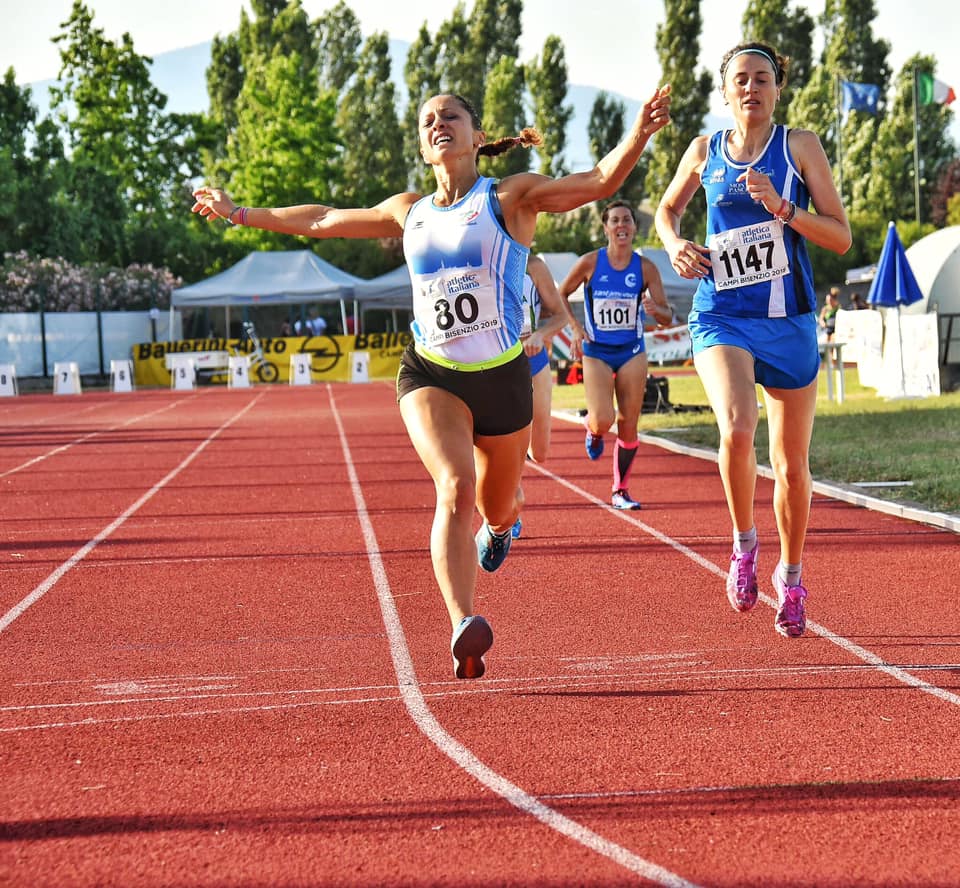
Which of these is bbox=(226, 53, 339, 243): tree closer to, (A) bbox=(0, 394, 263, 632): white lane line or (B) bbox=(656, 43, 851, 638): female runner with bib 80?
(A) bbox=(0, 394, 263, 632): white lane line

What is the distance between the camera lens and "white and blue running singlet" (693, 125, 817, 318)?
5.65m

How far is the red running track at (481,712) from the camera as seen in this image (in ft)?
11.5

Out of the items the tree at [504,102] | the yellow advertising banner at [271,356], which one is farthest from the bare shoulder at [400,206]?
the tree at [504,102]

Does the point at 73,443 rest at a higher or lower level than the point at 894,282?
lower

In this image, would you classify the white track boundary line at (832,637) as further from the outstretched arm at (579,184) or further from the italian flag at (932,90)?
the italian flag at (932,90)

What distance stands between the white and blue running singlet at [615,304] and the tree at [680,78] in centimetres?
5113

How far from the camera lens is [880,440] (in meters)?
15.0

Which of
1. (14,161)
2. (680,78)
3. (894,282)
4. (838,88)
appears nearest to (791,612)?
(894,282)

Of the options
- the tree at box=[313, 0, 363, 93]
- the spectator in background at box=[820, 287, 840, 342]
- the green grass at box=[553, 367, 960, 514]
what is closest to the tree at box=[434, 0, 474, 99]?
the tree at box=[313, 0, 363, 93]

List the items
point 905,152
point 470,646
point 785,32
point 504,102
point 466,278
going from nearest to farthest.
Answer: point 470,646 < point 466,278 < point 905,152 < point 785,32 < point 504,102

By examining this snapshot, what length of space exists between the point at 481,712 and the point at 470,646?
31 cm

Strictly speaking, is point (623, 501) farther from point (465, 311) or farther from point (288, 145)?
point (288, 145)

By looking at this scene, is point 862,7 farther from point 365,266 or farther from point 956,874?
point 956,874

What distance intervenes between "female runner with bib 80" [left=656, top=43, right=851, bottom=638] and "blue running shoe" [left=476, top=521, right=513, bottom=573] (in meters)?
1.07
